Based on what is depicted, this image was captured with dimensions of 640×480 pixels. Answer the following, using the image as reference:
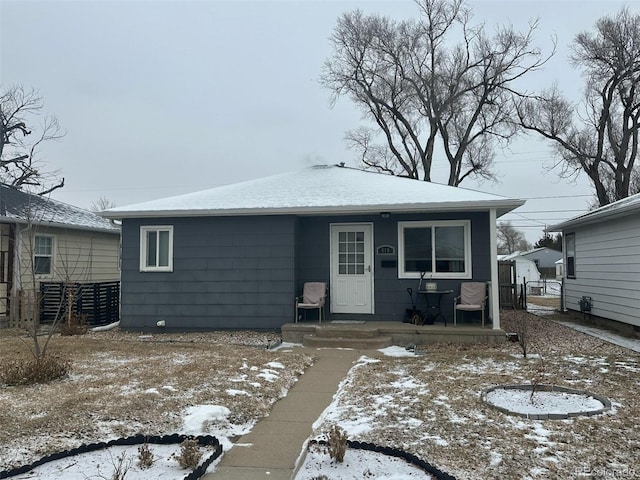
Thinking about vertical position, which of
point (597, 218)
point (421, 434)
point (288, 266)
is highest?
point (597, 218)

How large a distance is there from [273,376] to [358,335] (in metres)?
2.69

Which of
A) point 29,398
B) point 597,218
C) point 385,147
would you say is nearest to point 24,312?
point 29,398

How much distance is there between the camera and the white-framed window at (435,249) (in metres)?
9.15

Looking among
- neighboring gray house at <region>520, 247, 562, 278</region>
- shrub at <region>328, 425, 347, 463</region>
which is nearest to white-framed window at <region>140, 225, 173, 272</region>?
shrub at <region>328, 425, 347, 463</region>

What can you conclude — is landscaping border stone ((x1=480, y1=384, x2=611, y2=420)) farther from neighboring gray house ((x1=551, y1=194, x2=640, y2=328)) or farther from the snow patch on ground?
neighboring gray house ((x1=551, y1=194, x2=640, y2=328))

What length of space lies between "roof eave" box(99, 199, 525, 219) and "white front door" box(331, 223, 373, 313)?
1.69ft

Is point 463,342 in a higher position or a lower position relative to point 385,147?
lower

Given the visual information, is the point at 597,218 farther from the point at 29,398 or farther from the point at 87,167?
the point at 87,167

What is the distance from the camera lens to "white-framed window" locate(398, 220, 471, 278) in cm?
915

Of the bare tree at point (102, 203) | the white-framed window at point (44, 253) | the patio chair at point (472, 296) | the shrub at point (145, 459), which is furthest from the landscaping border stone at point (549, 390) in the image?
the bare tree at point (102, 203)

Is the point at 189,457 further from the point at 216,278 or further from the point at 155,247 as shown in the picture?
the point at 155,247

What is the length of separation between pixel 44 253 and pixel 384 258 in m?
9.11

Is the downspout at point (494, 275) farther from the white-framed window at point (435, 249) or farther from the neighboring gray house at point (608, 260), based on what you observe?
the neighboring gray house at point (608, 260)

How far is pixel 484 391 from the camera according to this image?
5.09m
